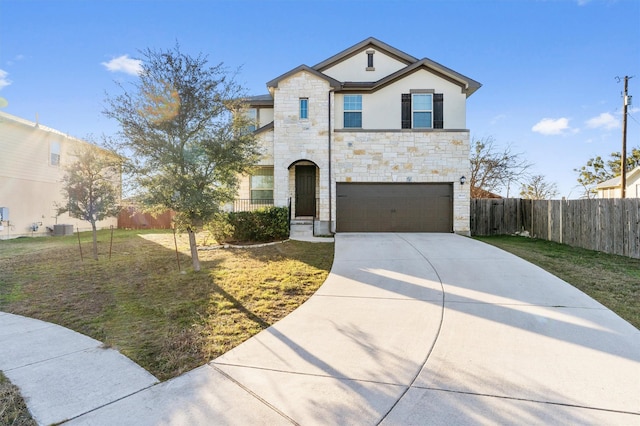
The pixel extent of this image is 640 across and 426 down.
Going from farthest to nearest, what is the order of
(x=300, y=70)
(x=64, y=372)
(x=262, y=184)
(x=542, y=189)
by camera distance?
(x=542, y=189) → (x=262, y=184) → (x=300, y=70) → (x=64, y=372)

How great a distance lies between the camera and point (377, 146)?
13227 millimetres

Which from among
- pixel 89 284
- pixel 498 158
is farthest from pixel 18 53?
pixel 498 158

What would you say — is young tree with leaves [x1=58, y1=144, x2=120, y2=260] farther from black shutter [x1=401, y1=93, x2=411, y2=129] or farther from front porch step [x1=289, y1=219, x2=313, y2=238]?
black shutter [x1=401, y1=93, x2=411, y2=129]

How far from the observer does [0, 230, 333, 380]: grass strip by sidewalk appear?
11.9 ft

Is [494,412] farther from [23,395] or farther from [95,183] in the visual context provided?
[95,183]

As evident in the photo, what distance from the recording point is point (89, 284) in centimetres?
621

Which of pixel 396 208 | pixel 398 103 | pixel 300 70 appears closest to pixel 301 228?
pixel 396 208

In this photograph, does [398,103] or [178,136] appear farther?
[398,103]

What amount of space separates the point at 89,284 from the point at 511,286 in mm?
8087

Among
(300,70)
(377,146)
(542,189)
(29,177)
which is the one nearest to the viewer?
(300,70)

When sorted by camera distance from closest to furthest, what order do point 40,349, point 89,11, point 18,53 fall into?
point 40,349 < point 89,11 < point 18,53

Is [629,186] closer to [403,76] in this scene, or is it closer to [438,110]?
[438,110]

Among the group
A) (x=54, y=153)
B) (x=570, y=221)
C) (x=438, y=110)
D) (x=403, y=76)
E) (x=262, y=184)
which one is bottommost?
(x=570, y=221)

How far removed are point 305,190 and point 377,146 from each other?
3.64 meters
